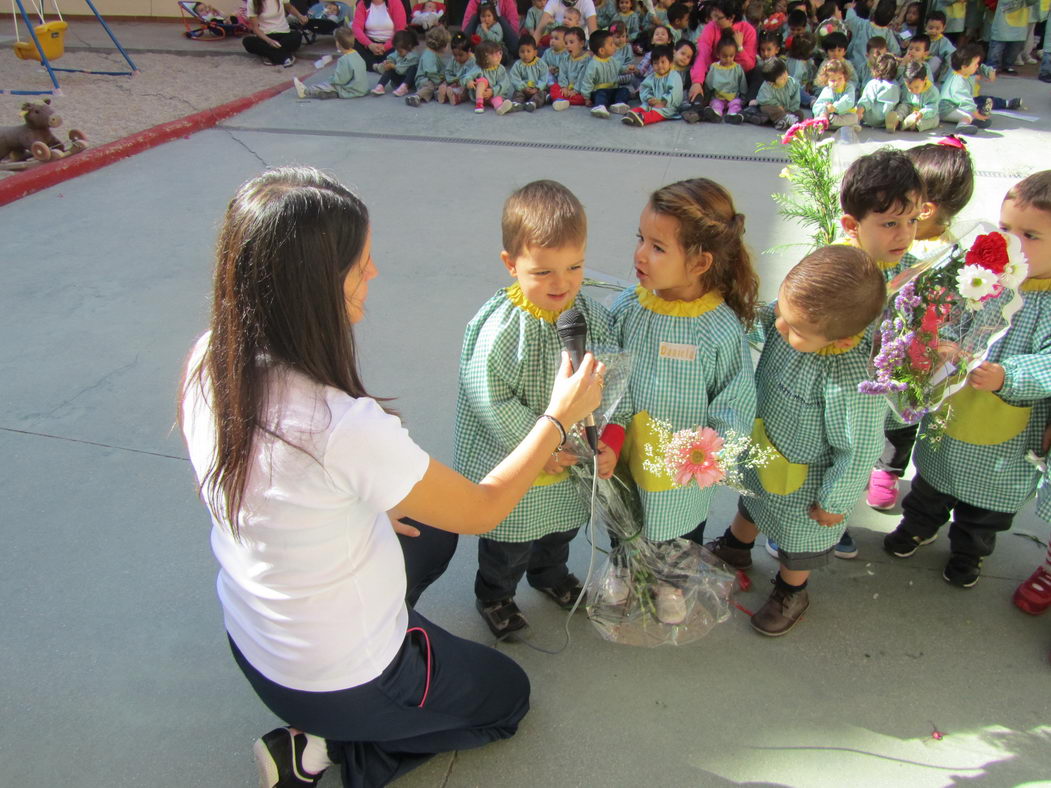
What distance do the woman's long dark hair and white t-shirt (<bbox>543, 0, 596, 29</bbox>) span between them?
8332mm

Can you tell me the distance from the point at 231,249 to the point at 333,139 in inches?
219

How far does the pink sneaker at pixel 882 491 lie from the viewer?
2590mm

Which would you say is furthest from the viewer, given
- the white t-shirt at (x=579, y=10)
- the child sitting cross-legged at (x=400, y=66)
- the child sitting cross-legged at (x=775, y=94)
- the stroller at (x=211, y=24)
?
the stroller at (x=211, y=24)

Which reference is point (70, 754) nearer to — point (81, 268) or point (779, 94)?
point (81, 268)

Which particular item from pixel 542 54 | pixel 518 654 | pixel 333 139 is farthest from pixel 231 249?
pixel 542 54

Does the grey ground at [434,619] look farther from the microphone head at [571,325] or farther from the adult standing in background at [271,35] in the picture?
the adult standing in background at [271,35]

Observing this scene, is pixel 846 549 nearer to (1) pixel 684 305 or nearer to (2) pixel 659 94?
(1) pixel 684 305

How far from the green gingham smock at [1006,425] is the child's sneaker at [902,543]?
23cm

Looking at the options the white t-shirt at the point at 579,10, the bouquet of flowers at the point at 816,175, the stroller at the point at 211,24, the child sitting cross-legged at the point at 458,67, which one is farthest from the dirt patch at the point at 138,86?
the bouquet of flowers at the point at 816,175

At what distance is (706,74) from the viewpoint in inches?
295

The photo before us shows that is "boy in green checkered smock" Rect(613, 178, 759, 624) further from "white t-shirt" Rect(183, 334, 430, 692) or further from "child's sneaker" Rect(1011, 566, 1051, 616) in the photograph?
"child's sneaker" Rect(1011, 566, 1051, 616)

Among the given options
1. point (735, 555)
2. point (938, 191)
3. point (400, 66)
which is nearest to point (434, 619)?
point (735, 555)

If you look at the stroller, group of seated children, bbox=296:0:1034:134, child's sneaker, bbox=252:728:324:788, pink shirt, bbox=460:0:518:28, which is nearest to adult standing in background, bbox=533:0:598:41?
group of seated children, bbox=296:0:1034:134

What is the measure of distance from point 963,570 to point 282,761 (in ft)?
6.26
